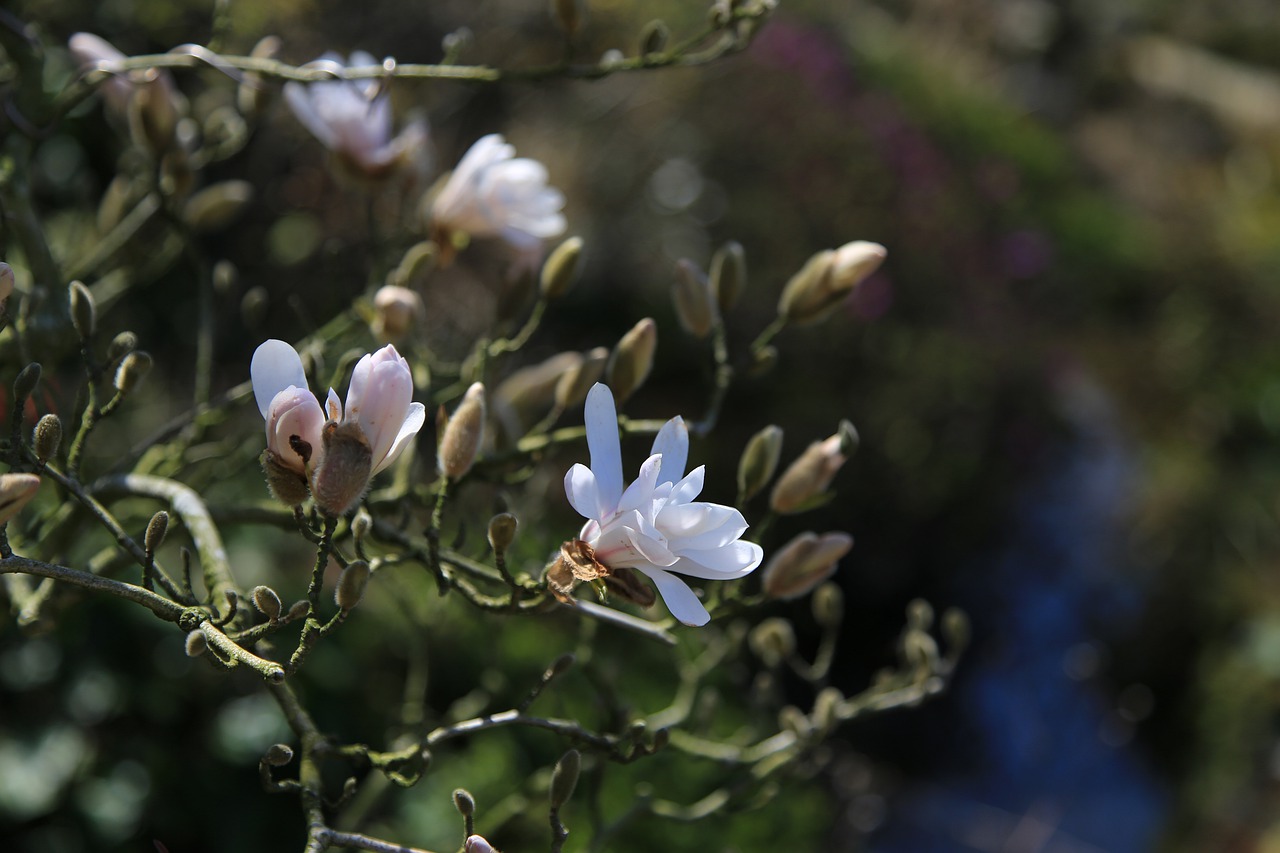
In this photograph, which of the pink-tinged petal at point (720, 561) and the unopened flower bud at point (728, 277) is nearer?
the pink-tinged petal at point (720, 561)

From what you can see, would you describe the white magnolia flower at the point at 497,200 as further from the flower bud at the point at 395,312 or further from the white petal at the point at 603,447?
the white petal at the point at 603,447

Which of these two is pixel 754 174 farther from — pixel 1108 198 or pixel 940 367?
pixel 1108 198

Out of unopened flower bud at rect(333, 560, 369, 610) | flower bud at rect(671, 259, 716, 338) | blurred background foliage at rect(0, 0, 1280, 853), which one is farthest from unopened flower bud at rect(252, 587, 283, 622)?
blurred background foliage at rect(0, 0, 1280, 853)

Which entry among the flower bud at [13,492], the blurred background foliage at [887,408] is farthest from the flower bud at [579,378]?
the blurred background foliage at [887,408]

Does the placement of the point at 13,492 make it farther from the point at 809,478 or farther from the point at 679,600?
the point at 809,478

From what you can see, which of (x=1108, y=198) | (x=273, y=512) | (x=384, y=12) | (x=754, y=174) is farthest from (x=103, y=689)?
(x=1108, y=198)

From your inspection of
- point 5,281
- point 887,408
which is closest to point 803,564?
point 5,281
